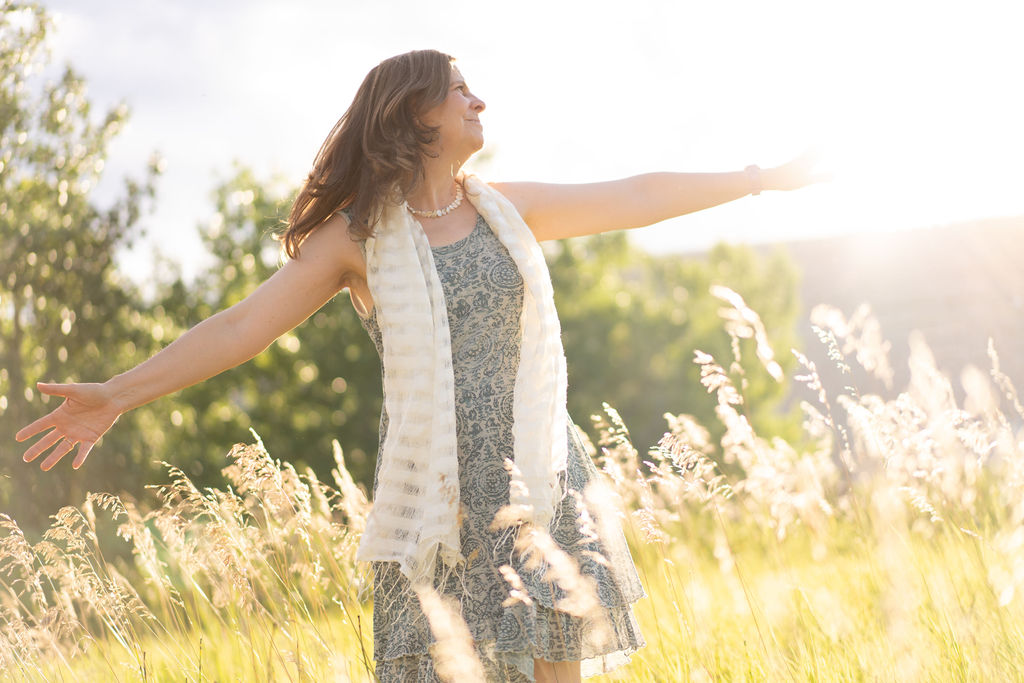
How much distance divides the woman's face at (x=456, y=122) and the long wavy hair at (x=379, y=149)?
0.02m

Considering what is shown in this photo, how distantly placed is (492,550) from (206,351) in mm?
769

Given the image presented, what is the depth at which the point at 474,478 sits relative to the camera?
222 cm

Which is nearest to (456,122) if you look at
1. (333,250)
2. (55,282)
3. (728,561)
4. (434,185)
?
(434,185)

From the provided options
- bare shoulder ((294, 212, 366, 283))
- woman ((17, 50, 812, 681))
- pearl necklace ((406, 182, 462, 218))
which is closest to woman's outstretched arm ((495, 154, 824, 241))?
woman ((17, 50, 812, 681))

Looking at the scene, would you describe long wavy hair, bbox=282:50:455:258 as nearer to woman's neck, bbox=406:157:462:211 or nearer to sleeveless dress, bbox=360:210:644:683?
woman's neck, bbox=406:157:462:211

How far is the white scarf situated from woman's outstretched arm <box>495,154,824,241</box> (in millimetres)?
207

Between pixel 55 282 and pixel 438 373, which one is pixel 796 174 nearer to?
pixel 438 373

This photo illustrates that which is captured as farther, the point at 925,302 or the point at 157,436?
the point at 925,302

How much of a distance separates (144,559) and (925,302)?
3176cm

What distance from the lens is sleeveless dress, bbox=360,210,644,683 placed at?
2.09 metres

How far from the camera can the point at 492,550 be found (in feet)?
7.09

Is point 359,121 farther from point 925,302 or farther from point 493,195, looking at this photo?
point 925,302

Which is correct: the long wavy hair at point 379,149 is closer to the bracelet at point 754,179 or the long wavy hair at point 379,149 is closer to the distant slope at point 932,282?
the bracelet at point 754,179

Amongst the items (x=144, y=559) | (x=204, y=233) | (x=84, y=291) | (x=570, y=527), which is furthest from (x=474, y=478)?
(x=204, y=233)
